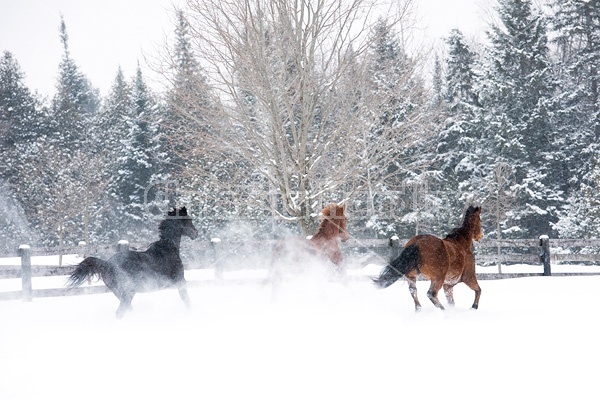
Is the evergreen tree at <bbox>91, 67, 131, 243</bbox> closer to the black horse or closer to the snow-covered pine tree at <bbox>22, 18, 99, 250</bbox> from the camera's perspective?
the snow-covered pine tree at <bbox>22, 18, 99, 250</bbox>

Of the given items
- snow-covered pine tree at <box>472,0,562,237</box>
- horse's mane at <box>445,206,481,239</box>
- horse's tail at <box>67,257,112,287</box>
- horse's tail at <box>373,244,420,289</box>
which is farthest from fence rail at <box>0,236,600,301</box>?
snow-covered pine tree at <box>472,0,562,237</box>

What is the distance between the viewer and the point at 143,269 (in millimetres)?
6578

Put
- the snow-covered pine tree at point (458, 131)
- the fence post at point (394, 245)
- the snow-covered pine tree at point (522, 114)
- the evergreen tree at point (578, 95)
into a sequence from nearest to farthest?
the fence post at point (394, 245) < the snow-covered pine tree at point (522, 114) < the evergreen tree at point (578, 95) < the snow-covered pine tree at point (458, 131)

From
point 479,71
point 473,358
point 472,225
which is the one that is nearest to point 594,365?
point 473,358

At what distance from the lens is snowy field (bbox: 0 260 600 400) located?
141 inches

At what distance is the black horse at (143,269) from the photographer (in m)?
6.37

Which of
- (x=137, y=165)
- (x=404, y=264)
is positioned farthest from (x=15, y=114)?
(x=404, y=264)

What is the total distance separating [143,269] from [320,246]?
2905 mm

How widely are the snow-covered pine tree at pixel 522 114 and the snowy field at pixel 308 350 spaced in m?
16.0

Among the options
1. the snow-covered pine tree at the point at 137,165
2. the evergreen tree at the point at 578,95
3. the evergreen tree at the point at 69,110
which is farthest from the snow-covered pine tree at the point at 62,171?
the evergreen tree at the point at 578,95

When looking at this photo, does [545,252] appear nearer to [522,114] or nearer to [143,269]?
[143,269]

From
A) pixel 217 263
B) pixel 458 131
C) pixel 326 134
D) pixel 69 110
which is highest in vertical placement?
pixel 69 110

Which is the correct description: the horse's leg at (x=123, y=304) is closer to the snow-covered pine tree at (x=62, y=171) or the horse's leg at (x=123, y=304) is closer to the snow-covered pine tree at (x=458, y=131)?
the snow-covered pine tree at (x=458, y=131)

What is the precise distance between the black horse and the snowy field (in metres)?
0.39
